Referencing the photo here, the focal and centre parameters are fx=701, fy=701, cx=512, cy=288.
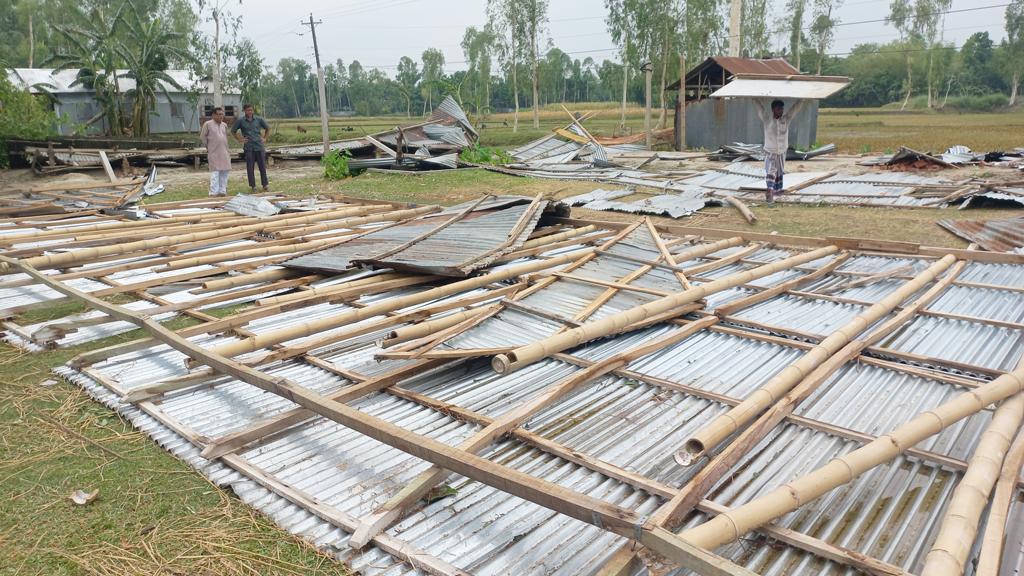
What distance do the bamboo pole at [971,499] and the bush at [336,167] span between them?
13830mm

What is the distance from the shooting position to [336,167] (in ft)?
49.7

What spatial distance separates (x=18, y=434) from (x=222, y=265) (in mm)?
2922

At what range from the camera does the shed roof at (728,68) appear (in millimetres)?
20797

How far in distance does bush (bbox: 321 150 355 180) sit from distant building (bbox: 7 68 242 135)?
1318 centimetres

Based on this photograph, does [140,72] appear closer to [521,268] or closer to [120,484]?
[521,268]

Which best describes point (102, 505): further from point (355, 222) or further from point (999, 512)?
point (355, 222)

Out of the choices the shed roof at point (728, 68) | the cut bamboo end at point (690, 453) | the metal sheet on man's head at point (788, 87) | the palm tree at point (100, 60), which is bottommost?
the cut bamboo end at point (690, 453)

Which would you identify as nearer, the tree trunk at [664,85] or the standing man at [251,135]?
the standing man at [251,135]

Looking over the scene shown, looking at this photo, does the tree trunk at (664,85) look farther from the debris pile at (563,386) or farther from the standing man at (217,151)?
the debris pile at (563,386)

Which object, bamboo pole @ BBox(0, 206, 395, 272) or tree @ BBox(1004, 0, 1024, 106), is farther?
tree @ BBox(1004, 0, 1024, 106)

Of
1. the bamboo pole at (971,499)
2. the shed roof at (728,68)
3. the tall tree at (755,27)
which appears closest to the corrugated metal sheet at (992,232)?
the bamboo pole at (971,499)

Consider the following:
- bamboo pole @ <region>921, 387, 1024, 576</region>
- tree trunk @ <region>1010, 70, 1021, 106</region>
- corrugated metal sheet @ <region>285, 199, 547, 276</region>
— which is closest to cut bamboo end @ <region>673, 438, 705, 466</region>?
bamboo pole @ <region>921, 387, 1024, 576</region>

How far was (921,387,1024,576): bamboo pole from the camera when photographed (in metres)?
1.96

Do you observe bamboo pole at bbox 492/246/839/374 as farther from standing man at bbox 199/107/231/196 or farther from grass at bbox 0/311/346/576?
standing man at bbox 199/107/231/196
